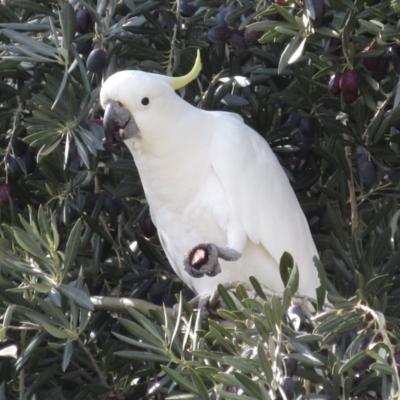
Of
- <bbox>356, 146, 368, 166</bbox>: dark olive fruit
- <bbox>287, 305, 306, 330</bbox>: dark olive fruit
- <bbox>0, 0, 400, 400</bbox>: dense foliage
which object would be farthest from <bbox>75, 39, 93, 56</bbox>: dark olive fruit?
<bbox>287, 305, 306, 330</bbox>: dark olive fruit

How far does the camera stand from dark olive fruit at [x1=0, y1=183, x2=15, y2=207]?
8.96ft

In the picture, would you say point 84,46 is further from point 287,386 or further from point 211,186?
point 287,386

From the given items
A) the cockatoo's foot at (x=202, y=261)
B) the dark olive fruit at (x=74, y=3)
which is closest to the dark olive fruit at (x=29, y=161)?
the dark olive fruit at (x=74, y=3)

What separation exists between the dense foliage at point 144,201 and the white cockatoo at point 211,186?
87 millimetres

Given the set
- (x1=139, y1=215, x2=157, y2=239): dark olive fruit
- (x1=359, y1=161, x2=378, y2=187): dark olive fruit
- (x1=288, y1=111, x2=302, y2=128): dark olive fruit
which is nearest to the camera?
(x1=359, y1=161, x2=378, y2=187): dark olive fruit

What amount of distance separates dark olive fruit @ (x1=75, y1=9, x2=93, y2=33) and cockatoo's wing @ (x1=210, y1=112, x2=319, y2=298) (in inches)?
16.6

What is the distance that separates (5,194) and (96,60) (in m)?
0.43

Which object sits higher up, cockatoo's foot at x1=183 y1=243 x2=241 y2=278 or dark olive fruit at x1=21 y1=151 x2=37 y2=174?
cockatoo's foot at x1=183 y1=243 x2=241 y2=278

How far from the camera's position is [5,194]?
108 inches

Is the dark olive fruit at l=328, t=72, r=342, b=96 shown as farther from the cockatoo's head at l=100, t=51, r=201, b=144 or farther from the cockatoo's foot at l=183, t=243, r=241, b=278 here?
the cockatoo's foot at l=183, t=243, r=241, b=278

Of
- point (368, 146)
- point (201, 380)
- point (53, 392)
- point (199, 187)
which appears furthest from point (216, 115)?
point (201, 380)

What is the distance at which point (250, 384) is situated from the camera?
1835 mm

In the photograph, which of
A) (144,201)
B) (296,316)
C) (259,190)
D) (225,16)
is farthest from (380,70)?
(144,201)

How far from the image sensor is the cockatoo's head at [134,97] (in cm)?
256
